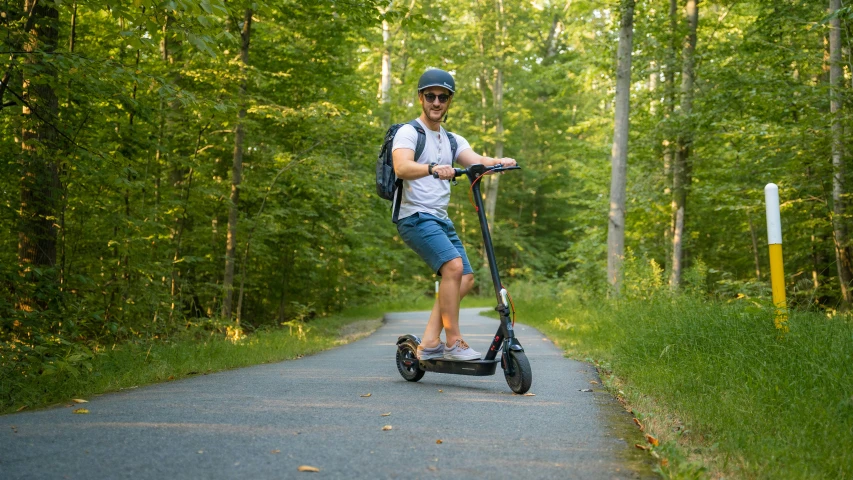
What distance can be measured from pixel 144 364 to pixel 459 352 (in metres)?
3.03

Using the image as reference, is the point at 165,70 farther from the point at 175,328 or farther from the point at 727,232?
the point at 727,232

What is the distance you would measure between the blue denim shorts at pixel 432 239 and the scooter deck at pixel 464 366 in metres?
0.63

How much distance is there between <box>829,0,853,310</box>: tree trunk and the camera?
1165cm

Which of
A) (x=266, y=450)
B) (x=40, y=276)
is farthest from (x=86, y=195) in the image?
(x=266, y=450)

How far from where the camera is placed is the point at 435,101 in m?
5.58

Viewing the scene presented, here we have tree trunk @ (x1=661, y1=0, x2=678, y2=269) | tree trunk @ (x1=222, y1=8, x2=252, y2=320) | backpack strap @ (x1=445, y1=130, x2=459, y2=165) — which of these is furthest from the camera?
tree trunk @ (x1=661, y1=0, x2=678, y2=269)

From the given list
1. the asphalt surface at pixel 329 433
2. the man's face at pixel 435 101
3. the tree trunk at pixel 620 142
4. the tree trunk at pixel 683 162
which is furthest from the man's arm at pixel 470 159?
the tree trunk at pixel 683 162

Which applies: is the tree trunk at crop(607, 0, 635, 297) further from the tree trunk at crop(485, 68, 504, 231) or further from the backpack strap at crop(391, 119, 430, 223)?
the tree trunk at crop(485, 68, 504, 231)

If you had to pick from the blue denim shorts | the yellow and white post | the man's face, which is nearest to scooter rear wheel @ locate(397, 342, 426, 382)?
the blue denim shorts

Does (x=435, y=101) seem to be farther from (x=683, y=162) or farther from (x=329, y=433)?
(x=683, y=162)

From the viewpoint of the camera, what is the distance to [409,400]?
5020 mm

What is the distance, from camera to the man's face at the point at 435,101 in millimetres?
5570

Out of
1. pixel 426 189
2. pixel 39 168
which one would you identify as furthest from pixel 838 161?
pixel 39 168

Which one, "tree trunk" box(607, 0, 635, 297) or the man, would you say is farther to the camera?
"tree trunk" box(607, 0, 635, 297)
